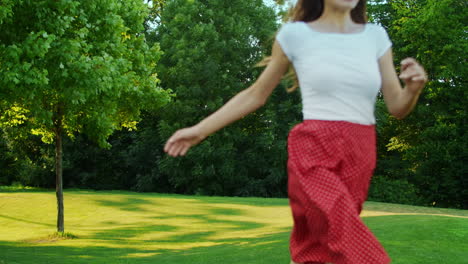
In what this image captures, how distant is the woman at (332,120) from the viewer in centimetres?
233

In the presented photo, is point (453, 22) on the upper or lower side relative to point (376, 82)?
upper

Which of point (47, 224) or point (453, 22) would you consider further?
point (453, 22)

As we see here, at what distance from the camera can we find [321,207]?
233cm

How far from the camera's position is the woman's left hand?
8.28ft

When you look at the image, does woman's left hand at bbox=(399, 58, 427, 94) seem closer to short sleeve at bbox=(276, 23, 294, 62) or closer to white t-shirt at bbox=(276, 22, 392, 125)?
white t-shirt at bbox=(276, 22, 392, 125)

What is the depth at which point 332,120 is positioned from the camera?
8.17 feet

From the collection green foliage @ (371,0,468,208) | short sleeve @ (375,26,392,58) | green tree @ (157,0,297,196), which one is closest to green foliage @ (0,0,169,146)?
short sleeve @ (375,26,392,58)

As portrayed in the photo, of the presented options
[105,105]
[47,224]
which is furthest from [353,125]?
[47,224]

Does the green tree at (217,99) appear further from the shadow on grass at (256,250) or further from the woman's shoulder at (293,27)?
the woman's shoulder at (293,27)

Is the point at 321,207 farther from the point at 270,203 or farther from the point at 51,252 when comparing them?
the point at 270,203

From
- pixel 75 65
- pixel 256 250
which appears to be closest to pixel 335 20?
pixel 256 250

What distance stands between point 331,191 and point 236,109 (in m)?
0.59

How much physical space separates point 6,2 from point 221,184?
80.0 ft

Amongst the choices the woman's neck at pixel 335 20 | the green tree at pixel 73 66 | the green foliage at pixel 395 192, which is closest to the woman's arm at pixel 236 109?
the woman's neck at pixel 335 20
